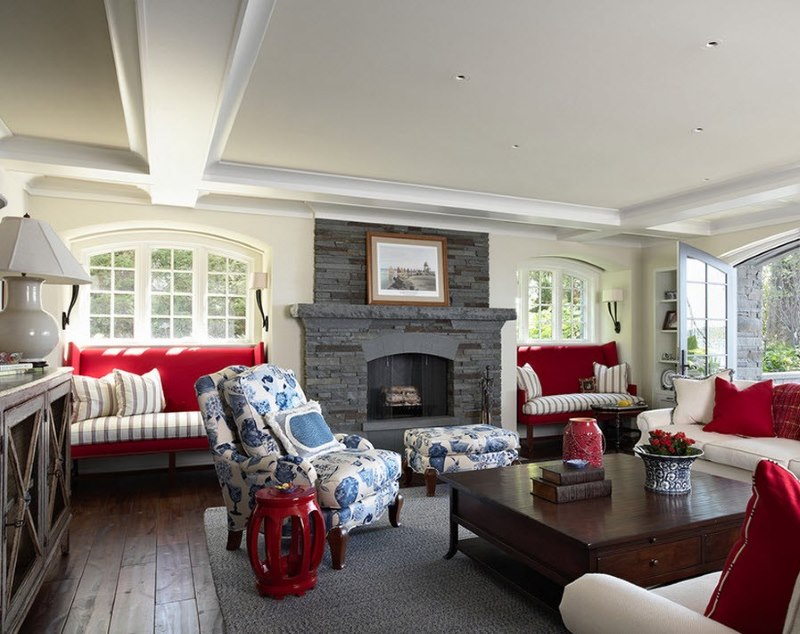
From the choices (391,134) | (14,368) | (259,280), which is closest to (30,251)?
(14,368)

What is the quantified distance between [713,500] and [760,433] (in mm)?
1888

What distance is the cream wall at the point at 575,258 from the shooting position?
6371 mm

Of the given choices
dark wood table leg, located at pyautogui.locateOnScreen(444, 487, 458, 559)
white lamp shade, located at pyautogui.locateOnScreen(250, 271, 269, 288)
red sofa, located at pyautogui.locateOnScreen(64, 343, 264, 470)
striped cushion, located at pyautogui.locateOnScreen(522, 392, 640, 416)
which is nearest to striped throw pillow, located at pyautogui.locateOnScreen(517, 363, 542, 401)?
striped cushion, located at pyautogui.locateOnScreen(522, 392, 640, 416)

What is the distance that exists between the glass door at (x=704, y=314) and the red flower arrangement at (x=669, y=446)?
3258 mm

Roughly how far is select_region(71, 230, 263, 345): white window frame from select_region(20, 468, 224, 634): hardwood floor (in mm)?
1399

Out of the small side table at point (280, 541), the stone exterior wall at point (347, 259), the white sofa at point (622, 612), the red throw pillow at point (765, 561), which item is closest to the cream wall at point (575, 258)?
the stone exterior wall at point (347, 259)

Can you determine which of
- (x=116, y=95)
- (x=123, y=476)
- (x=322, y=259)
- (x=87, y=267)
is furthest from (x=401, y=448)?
(x=116, y=95)

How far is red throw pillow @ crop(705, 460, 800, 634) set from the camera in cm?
107

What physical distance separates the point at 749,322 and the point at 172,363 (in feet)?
19.9

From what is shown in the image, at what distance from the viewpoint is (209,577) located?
2902mm

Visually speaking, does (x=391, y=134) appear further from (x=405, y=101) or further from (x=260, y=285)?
(x=260, y=285)

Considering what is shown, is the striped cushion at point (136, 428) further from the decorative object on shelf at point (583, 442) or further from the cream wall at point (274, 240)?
the decorative object on shelf at point (583, 442)

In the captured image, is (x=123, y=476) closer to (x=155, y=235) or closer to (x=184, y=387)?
(x=184, y=387)

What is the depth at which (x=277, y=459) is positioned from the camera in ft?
9.95
